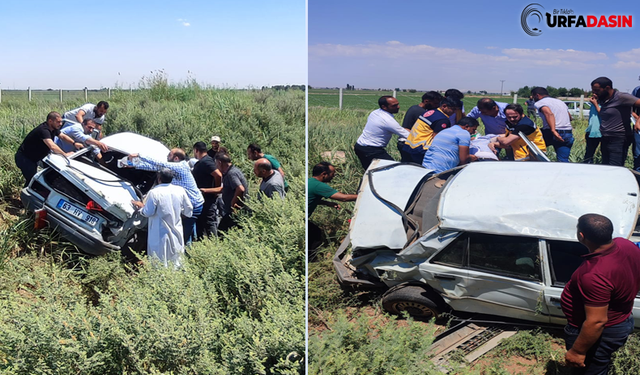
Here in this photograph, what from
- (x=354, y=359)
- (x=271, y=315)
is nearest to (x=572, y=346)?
(x=354, y=359)

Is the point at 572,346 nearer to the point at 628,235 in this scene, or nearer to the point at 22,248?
the point at 628,235

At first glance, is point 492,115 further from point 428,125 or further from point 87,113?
point 87,113

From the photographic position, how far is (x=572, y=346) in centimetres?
252

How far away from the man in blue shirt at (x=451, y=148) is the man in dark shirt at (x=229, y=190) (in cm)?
224

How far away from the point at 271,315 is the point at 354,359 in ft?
2.43

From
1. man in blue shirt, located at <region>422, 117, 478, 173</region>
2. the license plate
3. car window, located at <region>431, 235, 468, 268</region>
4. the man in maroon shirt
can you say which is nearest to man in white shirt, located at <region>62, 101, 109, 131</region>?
the license plate

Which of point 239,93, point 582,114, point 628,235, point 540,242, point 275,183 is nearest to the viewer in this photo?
point 628,235

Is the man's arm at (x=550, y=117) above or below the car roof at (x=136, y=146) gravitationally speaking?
above

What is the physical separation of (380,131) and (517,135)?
1.48 metres

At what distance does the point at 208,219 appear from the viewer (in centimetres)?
546

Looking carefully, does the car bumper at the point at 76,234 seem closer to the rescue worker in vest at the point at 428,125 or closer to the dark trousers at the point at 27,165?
the dark trousers at the point at 27,165

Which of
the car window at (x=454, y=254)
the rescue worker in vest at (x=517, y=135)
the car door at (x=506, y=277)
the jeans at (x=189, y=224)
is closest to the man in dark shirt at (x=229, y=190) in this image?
the jeans at (x=189, y=224)

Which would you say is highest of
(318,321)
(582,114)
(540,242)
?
(582,114)

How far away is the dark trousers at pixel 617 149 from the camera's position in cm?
405
